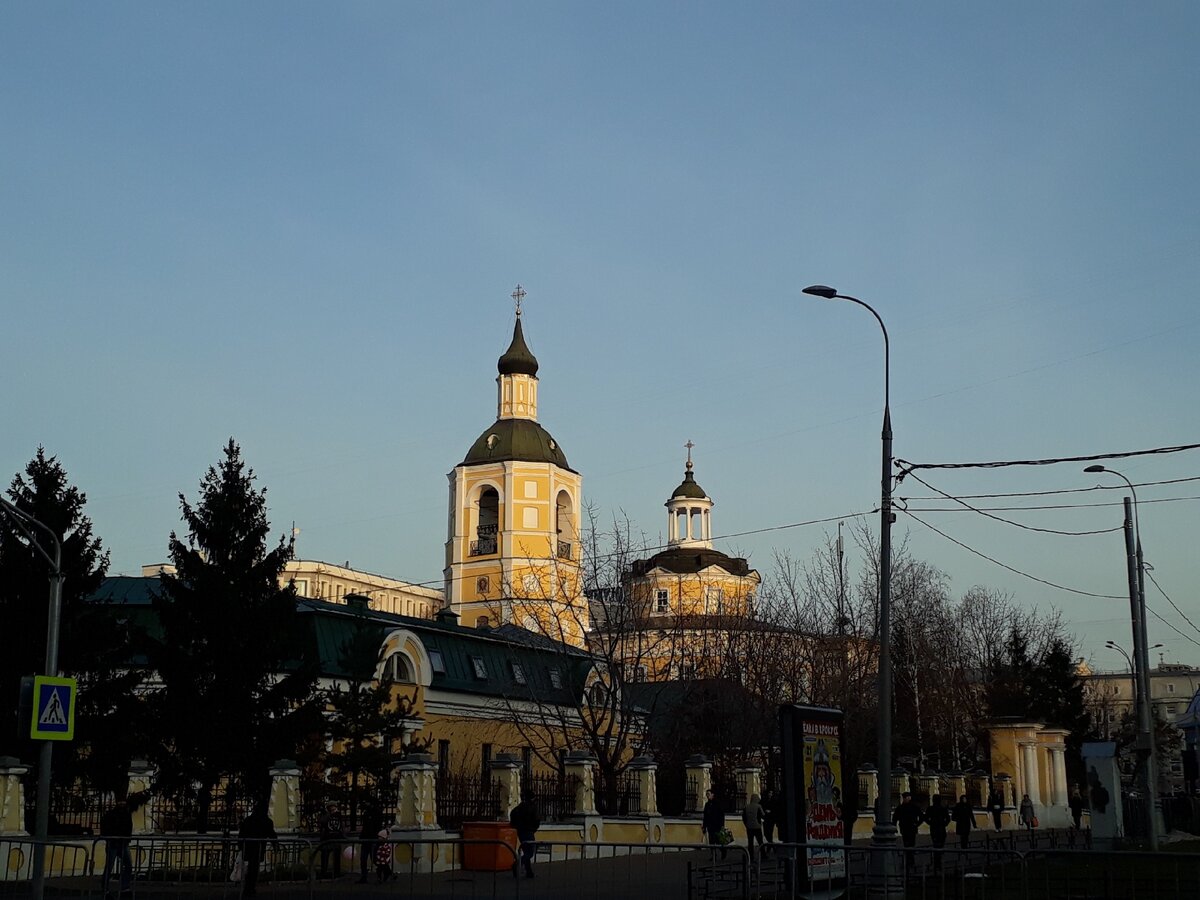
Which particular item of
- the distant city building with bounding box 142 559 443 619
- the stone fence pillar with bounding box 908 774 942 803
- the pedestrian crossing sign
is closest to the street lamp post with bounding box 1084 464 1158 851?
the stone fence pillar with bounding box 908 774 942 803

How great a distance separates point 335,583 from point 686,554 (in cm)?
4784

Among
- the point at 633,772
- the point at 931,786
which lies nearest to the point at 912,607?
the point at 931,786

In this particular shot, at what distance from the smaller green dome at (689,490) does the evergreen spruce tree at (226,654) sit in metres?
61.5

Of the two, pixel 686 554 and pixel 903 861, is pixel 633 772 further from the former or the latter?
pixel 686 554

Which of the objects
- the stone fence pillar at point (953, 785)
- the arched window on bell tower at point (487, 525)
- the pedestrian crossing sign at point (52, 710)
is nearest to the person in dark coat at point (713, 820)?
the pedestrian crossing sign at point (52, 710)

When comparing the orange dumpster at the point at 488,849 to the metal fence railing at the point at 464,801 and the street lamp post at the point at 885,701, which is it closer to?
the metal fence railing at the point at 464,801

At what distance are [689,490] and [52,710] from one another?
75877mm

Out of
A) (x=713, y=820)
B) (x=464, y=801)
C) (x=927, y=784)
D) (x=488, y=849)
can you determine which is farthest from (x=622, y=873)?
(x=927, y=784)

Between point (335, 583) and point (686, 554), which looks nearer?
point (686, 554)

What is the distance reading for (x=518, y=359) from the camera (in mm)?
91438

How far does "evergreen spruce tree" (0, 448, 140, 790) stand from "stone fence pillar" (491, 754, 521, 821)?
760 centimetres

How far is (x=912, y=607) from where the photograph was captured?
63.5 m

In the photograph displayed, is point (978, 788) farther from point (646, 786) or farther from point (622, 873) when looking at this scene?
point (622, 873)

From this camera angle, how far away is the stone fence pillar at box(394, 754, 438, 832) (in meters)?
27.1
